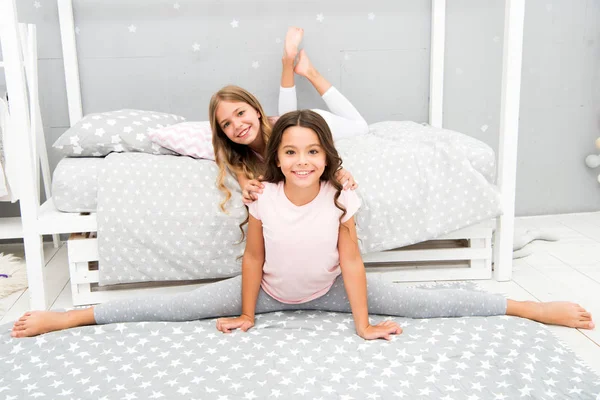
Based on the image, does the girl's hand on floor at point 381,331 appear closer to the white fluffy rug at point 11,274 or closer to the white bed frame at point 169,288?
the white bed frame at point 169,288

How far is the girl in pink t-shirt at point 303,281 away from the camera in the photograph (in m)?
1.38

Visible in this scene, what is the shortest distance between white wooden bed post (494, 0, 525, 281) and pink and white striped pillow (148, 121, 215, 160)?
901 mm

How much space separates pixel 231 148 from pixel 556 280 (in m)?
1.08

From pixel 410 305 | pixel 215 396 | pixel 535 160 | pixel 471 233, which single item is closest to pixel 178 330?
Answer: pixel 215 396

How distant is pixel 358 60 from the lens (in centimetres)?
244

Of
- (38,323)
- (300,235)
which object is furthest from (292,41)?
(38,323)

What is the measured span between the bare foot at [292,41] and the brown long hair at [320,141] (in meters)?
0.94

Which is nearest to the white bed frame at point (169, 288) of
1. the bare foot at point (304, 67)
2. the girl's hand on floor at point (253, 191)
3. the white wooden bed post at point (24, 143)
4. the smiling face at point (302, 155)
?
the white wooden bed post at point (24, 143)

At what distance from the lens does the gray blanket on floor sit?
3.86 ft

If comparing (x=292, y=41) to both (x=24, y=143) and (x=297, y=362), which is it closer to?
(x=24, y=143)

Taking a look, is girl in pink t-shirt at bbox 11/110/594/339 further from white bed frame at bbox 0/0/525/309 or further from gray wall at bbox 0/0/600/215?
gray wall at bbox 0/0/600/215

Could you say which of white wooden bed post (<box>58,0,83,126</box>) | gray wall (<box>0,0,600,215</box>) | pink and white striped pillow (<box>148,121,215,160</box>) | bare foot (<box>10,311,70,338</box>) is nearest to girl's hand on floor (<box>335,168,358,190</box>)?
pink and white striped pillow (<box>148,121,215,160</box>)

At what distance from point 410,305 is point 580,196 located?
1568 millimetres

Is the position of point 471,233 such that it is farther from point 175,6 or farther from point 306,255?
point 175,6
